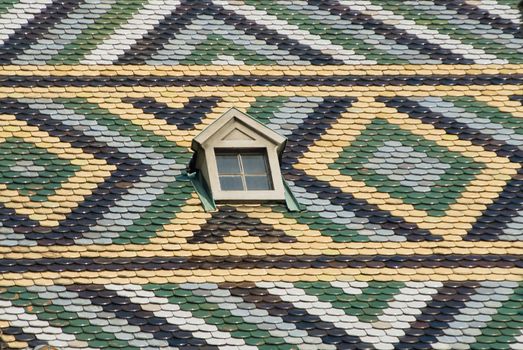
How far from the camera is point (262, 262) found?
21.0 meters

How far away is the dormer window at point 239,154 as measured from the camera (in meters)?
22.0

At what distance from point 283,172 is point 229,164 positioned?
24.1 inches

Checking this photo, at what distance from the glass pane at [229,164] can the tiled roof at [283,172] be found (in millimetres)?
438

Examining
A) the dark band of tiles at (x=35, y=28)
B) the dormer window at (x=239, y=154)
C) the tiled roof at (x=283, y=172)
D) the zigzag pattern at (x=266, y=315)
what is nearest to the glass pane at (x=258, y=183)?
the dormer window at (x=239, y=154)

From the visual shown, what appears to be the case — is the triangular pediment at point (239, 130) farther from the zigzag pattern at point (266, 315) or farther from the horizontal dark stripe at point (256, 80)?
the zigzag pattern at point (266, 315)

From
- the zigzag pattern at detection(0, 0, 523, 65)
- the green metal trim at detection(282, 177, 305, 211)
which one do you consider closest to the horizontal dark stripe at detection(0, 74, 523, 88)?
the zigzag pattern at detection(0, 0, 523, 65)

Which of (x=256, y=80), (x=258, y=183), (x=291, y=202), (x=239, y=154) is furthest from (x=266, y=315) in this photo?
(x=256, y=80)

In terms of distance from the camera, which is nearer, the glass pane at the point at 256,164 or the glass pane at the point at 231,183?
the glass pane at the point at 231,183

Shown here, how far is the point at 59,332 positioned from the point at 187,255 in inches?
74.5

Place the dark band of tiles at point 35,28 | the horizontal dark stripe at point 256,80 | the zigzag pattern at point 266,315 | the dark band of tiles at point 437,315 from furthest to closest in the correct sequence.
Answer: the dark band of tiles at point 35,28
the horizontal dark stripe at point 256,80
the dark band of tiles at point 437,315
the zigzag pattern at point 266,315

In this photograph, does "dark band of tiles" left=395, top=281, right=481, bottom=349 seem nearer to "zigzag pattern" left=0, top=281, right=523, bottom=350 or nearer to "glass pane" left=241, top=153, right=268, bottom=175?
"zigzag pattern" left=0, top=281, right=523, bottom=350

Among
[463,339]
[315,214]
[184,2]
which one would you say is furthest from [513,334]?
[184,2]

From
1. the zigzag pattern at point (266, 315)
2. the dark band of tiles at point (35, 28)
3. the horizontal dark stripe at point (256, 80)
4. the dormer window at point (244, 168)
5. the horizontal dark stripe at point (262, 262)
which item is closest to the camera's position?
the zigzag pattern at point (266, 315)

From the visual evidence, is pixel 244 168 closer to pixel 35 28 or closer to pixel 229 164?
pixel 229 164
